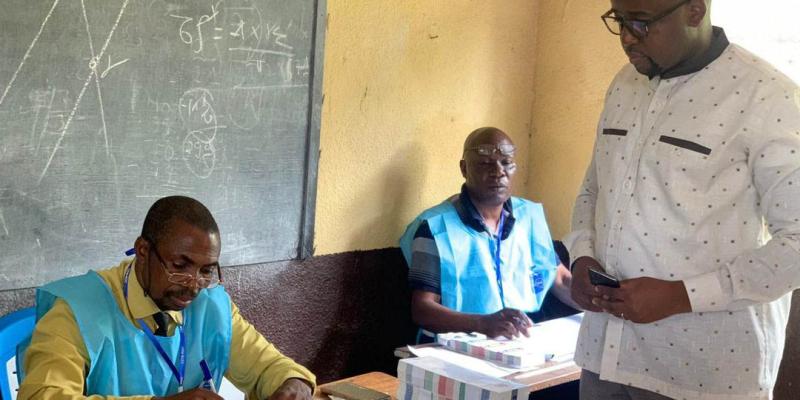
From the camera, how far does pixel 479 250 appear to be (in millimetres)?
3828

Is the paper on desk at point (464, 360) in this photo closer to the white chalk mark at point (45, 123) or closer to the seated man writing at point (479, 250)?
the seated man writing at point (479, 250)

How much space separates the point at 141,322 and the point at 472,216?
6.15ft

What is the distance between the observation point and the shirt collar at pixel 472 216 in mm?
3852

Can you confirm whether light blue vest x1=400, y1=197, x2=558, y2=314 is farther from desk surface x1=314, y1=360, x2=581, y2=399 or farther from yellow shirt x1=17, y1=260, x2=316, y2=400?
yellow shirt x1=17, y1=260, x2=316, y2=400

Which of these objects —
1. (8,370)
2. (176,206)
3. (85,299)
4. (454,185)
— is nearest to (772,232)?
(176,206)

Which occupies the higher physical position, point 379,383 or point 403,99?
point 403,99

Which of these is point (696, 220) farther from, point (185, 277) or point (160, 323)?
point (160, 323)

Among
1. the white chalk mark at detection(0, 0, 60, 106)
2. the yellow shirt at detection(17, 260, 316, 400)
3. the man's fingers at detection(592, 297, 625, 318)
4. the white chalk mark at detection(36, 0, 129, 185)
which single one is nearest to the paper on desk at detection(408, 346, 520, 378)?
the yellow shirt at detection(17, 260, 316, 400)

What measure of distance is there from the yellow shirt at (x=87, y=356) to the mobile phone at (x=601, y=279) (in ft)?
2.75

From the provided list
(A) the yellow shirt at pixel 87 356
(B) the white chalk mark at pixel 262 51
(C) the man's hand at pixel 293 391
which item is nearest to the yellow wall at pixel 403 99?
(B) the white chalk mark at pixel 262 51

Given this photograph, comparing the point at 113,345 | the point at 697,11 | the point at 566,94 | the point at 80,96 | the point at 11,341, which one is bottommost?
the point at 11,341

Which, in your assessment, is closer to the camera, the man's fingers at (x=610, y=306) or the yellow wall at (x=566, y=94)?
the man's fingers at (x=610, y=306)

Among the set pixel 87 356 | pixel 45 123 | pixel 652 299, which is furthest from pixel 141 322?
pixel 652 299

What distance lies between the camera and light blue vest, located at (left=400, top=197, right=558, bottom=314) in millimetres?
3758
